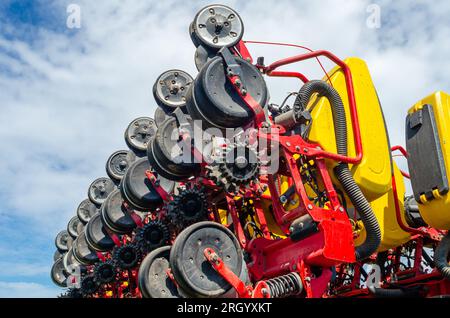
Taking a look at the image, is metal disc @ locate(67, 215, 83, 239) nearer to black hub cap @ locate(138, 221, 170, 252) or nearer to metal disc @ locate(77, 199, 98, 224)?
metal disc @ locate(77, 199, 98, 224)

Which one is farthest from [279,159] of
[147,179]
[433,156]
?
[147,179]

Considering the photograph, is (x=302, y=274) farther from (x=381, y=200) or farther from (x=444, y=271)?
(x=381, y=200)

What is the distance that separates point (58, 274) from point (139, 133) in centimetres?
927

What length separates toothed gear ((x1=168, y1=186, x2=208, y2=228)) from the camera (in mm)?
7305

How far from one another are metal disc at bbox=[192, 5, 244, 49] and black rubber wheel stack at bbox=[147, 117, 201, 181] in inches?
61.1

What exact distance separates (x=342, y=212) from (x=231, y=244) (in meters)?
1.30

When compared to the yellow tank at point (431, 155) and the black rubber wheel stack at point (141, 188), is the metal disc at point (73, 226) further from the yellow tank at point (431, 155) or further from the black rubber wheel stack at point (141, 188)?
the yellow tank at point (431, 155)

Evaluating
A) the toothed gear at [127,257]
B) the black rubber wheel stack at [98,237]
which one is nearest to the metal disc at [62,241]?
the black rubber wheel stack at [98,237]

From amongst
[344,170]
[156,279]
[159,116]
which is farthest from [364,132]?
[159,116]

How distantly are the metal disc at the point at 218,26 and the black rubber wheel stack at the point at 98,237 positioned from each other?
7.28 m

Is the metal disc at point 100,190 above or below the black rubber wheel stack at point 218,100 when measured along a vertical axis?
above

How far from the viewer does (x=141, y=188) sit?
31.5 feet

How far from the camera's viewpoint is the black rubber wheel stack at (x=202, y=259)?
17.9 feet

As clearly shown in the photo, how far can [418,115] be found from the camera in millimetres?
6723
